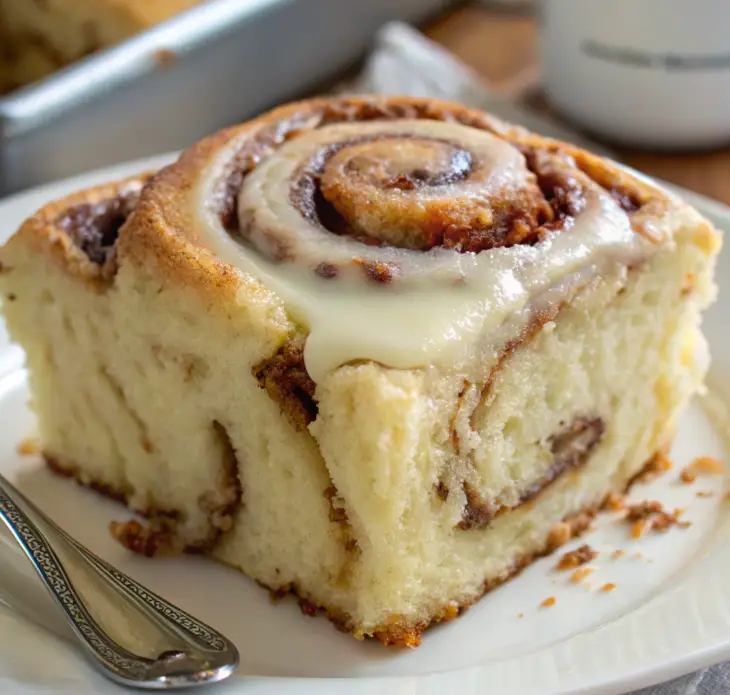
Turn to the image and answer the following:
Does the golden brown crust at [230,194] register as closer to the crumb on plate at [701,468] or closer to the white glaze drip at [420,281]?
the white glaze drip at [420,281]

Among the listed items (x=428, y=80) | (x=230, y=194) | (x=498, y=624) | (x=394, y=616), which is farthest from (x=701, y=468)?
(x=428, y=80)

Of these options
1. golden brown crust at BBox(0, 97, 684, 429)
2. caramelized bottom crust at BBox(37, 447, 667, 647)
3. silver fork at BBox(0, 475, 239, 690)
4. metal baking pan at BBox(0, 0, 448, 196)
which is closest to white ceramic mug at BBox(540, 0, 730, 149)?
metal baking pan at BBox(0, 0, 448, 196)

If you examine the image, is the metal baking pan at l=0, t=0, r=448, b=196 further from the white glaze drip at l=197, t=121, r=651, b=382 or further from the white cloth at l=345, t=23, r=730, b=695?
the white glaze drip at l=197, t=121, r=651, b=382

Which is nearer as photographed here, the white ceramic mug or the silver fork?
the silver fork

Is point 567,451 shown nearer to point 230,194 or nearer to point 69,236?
point 230,194

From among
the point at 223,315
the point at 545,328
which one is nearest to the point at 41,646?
the point at 223,315

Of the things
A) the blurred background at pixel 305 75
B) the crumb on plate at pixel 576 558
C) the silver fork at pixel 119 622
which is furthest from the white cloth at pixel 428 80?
the silver fork at pixel 119 622
